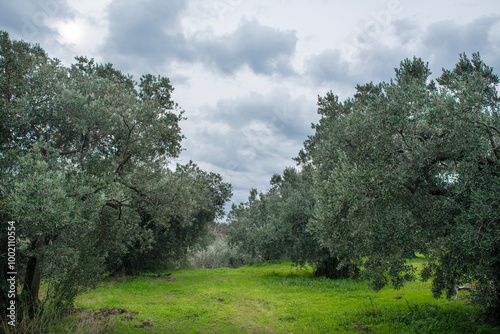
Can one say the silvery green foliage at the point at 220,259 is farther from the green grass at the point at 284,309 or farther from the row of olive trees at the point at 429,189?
the row of olive trees at the point at 429,189

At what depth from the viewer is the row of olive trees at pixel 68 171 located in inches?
393

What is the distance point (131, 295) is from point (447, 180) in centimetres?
2041

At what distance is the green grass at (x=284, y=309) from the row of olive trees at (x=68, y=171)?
3068 millimetres

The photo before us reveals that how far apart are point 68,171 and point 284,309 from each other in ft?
41.7

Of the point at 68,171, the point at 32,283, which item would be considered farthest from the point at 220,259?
the point at 68,171

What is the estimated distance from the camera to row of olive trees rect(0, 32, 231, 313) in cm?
998

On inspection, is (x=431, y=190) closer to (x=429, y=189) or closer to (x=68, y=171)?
(x=429, y=189)

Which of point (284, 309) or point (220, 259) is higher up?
point (284, 309)

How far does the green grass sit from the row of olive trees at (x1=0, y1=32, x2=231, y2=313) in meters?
3.07

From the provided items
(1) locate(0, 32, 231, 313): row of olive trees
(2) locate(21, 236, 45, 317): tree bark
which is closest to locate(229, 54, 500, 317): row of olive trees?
(1) locate(0, 32, 231, 313): row of olive trees

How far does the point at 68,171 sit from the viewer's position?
39.8 ft

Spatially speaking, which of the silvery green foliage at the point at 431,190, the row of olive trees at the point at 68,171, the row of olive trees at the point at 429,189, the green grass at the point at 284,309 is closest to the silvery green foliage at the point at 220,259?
the green grass at the point at 284,309

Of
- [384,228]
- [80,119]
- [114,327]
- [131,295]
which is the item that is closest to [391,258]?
[384,228]

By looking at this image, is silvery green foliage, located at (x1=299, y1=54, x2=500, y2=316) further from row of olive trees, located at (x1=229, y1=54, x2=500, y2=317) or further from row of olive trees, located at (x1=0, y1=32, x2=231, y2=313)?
row of olive trees, located at (x1=0, y1=32, x2=231, y2=313)
